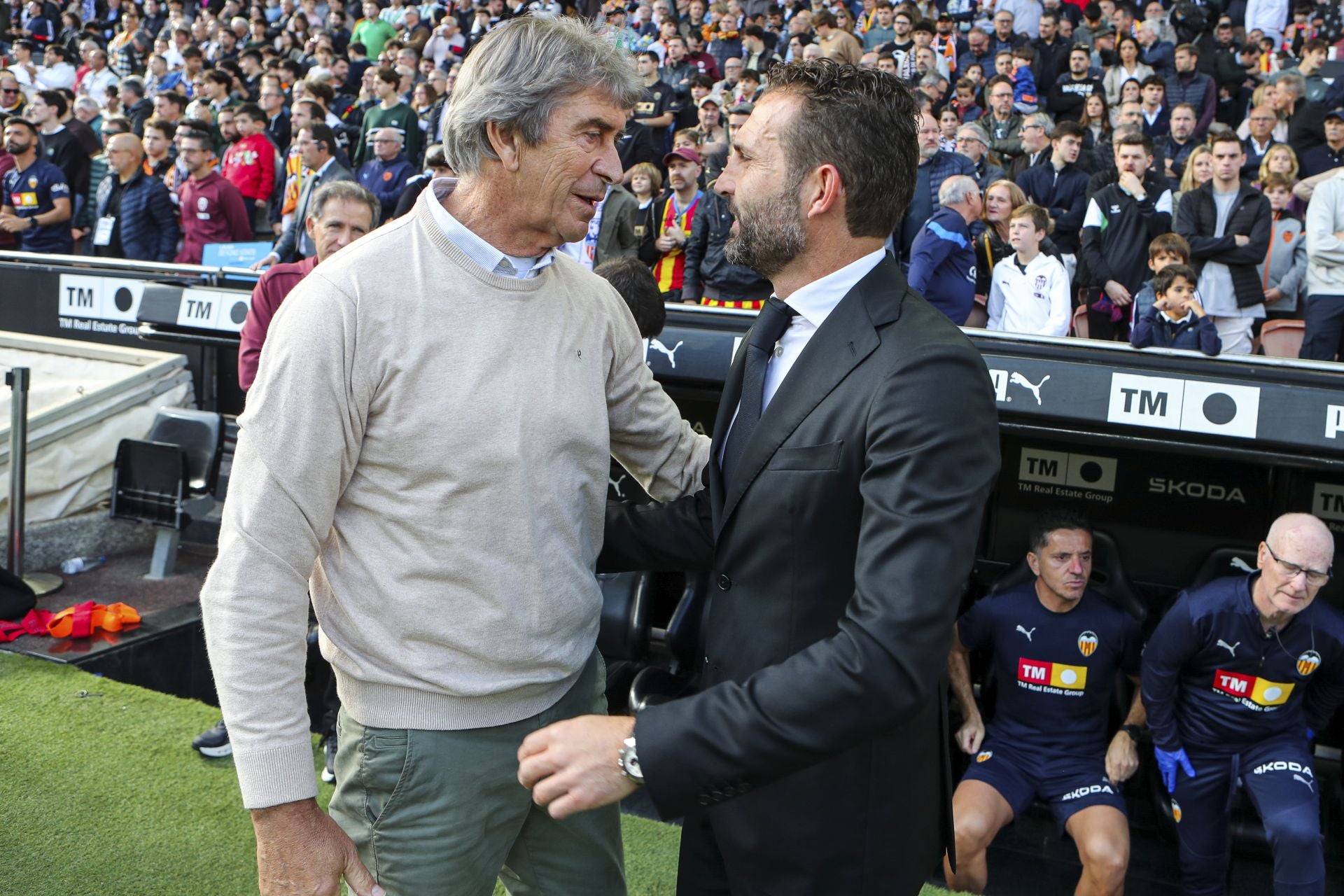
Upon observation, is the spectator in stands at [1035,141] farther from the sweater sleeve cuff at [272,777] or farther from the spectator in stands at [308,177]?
the sweater sleeve cuff at [272,777]

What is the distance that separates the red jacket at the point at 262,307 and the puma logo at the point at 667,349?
4.15 ft

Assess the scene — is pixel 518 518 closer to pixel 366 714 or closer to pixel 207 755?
pixel 366 714

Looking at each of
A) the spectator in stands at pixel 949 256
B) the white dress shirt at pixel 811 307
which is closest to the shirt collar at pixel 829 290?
the white dress shirt at pixel 811 307

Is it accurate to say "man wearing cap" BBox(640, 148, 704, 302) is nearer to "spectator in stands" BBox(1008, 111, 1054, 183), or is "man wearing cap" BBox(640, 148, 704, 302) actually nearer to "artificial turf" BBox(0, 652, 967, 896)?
"spectator in stands" BBox(1008, 111, 1054, 183)

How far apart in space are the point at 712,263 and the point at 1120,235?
7.85ft

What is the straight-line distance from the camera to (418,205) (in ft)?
5.76

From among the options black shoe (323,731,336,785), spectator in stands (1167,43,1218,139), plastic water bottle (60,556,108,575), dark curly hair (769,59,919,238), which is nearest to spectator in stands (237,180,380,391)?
black shoe (323,731,336,785)

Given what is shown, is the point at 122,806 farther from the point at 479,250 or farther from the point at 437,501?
the point at 479,250

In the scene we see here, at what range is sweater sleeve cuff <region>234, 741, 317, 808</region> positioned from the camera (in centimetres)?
154

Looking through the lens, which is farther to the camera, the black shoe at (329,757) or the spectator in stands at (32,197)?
the spectator in stands at (32,197)

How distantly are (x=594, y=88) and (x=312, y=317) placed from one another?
538mm

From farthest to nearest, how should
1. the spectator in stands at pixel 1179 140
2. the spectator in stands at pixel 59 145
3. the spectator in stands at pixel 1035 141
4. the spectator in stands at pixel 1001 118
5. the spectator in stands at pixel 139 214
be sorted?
the spectator in stands at pixel 59 145, the spectator in stands at pixel 139 214, the spectator in stands at pixel 1001 118, the spectator in stands at pixel 1179 140, the spectator in stands at pixel 1035 141

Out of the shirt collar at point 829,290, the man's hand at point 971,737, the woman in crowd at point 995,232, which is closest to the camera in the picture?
the shirt collar at point 829,290

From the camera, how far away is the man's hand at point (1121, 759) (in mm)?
3871
